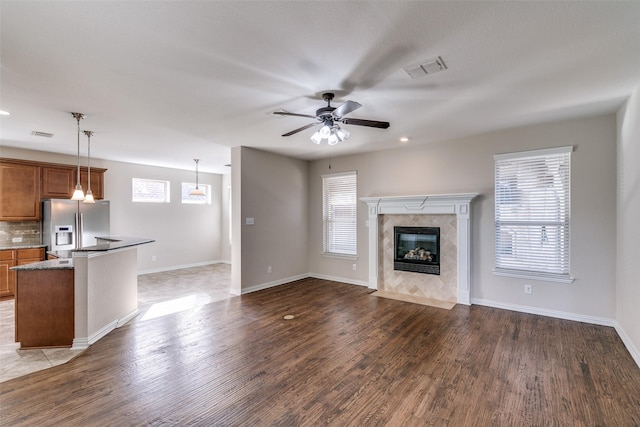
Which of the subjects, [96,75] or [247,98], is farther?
[247,98]

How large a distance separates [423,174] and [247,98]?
3.44m

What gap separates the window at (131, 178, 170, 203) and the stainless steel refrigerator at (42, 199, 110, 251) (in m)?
1.13

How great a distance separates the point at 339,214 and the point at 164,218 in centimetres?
458

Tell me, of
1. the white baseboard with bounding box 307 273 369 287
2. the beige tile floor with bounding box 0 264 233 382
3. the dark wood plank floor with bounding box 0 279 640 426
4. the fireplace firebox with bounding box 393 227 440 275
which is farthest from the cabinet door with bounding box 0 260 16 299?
the fireplace firebox with bounding box 393 227 440 275

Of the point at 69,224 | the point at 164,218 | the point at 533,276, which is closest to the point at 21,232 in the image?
the point at 69,224

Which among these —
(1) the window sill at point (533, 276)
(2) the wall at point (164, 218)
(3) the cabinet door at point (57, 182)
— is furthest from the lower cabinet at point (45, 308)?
(1) the window sill at point (533, 276)

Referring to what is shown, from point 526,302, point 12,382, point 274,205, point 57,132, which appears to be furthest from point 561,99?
point 57,132

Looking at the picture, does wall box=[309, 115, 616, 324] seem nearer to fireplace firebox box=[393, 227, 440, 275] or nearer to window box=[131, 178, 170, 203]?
fireplace firebox box=[393, 227, 440, 275]

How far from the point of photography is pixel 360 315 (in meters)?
4.21

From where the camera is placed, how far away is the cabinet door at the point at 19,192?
16.6 feet

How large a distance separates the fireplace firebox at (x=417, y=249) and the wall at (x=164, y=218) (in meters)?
5.45

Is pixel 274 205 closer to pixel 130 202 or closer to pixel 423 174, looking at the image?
pixel 423 174

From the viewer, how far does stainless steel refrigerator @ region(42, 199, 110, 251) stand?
17.4ft

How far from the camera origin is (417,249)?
5309 millimetres
